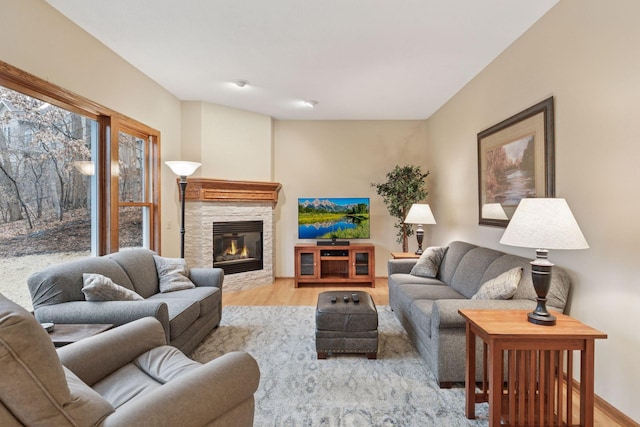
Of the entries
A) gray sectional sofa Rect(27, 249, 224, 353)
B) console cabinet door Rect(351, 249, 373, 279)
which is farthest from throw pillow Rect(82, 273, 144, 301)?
console cabinet door Rect(351, 249, 373, 279)

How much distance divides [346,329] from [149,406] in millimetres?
1776

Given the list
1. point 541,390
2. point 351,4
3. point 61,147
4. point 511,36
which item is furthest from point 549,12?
point 61,147

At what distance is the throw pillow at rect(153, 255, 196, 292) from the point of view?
3086 mm

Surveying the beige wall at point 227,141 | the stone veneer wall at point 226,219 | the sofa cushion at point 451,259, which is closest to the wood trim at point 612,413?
the sofa cushion at point 451,259

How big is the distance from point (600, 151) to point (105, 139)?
166 inches

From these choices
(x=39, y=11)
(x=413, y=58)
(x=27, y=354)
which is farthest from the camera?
(x=413, y=58)

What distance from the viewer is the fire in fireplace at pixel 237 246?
4742 mm

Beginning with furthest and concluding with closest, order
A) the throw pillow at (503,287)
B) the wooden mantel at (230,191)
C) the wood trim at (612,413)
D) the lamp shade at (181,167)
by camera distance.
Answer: the wooden mantel at (230,191)
the lamp shade at (181,167)
the throw pillow at (503,287)
the wood trim at (612,413)

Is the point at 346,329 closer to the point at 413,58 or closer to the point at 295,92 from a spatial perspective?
the point at 413,58

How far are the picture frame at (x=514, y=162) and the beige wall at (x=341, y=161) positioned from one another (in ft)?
6.54

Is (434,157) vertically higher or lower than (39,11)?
lower

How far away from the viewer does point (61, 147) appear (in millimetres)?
2732

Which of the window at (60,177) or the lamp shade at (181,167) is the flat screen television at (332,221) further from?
the window at (60,177)

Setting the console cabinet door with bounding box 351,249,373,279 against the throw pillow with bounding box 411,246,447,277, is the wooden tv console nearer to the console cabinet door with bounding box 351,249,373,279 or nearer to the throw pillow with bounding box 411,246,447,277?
the console cabinet door with bounding box 351,249,373,279
